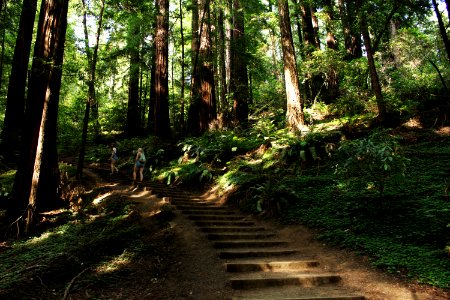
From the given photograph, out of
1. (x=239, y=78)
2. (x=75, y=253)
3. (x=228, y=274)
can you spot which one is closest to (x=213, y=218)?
(x=228, y=274)

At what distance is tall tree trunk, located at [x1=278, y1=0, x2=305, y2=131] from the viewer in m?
11.7

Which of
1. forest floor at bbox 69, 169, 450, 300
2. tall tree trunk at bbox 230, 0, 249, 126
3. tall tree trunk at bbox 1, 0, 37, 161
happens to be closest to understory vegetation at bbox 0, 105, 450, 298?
forest floor at bbox 69, 169, 450, 300

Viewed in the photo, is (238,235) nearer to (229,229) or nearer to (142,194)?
(229,229)

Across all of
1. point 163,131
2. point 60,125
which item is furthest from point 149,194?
point 60,125

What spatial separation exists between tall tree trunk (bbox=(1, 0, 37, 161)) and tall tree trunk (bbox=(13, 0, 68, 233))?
20.3 feet

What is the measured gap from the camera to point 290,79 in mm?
11734

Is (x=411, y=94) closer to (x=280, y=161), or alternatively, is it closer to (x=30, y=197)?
(x=280, y=161)

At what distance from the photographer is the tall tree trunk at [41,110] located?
8539 mm

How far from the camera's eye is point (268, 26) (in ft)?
47.9

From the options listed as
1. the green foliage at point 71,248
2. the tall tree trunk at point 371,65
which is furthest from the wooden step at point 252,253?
the tall tree trunk at point 371,65

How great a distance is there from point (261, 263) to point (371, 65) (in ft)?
25.7

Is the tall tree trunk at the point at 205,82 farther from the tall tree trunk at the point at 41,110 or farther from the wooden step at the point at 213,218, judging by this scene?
the wooden step at the point at 213,218

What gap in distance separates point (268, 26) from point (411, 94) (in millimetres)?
6505

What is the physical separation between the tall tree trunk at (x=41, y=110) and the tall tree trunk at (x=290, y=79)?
23.6 ft
